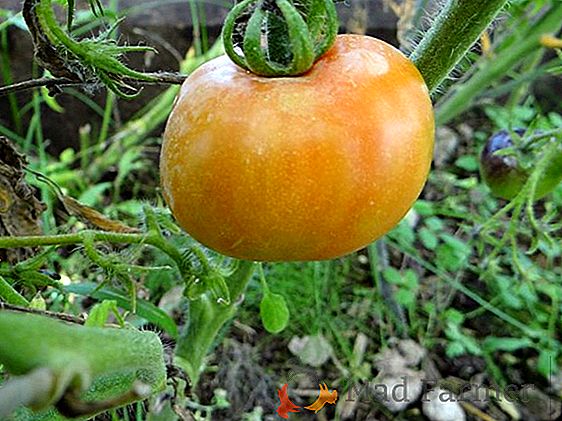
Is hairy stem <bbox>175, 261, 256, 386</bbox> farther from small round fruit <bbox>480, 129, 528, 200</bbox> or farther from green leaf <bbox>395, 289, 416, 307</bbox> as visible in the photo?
green leaf <bbox>395, 289, 416, 307</bbox>

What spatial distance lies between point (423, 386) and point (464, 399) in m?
0.07

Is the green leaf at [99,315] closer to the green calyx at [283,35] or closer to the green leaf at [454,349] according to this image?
the green calyx at [283,35]

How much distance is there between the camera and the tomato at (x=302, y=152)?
42 centimetres

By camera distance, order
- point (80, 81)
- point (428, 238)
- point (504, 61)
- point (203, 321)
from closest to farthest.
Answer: point (80, 81) < point (203, 321) < point (504, 61) < point (428, 238)

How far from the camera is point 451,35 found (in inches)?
21.7

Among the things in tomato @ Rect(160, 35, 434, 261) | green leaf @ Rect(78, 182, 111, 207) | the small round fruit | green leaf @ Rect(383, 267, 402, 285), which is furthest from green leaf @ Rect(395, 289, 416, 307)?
tomato @ Rect(160, 35, 434, 261)

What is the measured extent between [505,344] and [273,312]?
709mm

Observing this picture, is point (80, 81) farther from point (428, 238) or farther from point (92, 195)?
point (428, 238)

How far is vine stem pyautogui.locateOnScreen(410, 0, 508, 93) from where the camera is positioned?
54 centimetres

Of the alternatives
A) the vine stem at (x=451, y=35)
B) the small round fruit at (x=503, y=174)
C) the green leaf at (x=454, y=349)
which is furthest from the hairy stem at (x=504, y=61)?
the vine stem at (x=451, y=35)

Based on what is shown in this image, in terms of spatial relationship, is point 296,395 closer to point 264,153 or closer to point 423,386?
point 423,386

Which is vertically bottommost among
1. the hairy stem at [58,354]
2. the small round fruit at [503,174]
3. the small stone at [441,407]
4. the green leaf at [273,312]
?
the small stone at [441,407]

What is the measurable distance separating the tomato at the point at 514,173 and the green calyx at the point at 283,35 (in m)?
0.41

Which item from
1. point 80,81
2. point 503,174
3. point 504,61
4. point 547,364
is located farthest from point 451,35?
point 547,364
